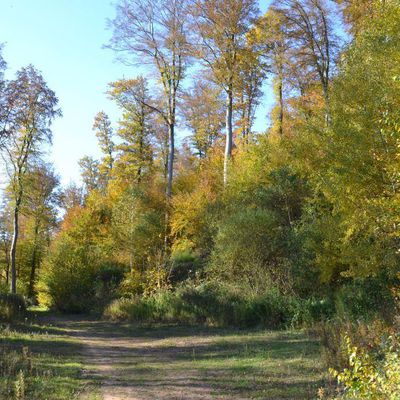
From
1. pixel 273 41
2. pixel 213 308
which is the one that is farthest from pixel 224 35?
pixel 213 308

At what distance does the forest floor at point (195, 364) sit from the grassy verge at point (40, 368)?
81 millimetres

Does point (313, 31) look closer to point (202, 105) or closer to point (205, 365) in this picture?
Result: point (202, 105)

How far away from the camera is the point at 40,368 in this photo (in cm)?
825

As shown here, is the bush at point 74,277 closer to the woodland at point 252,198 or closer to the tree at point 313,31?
the woodland at point 252,198

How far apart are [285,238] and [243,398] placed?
10329 mm

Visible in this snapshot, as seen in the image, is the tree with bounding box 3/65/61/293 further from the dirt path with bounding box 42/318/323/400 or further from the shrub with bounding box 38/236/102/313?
the dirt path with bounding box 42/318/323/400

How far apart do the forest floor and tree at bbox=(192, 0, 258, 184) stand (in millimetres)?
10507

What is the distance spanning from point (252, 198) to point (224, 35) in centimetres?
811

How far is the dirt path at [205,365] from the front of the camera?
6699mm

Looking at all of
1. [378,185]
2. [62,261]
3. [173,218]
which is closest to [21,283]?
[62,261]

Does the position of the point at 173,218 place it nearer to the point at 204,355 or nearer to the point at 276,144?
the point at 276,144

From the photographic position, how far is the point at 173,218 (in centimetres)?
2230

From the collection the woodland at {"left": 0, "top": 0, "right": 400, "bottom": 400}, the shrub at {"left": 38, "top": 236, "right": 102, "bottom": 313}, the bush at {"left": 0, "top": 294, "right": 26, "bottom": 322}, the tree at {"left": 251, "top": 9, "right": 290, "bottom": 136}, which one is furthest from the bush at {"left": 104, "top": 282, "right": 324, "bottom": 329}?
the tree at {"left": 251, "top": 9, "right": 290, "bottom": 136}

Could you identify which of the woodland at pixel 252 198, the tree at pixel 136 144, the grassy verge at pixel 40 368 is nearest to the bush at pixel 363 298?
the woodland at pixel 252 198
